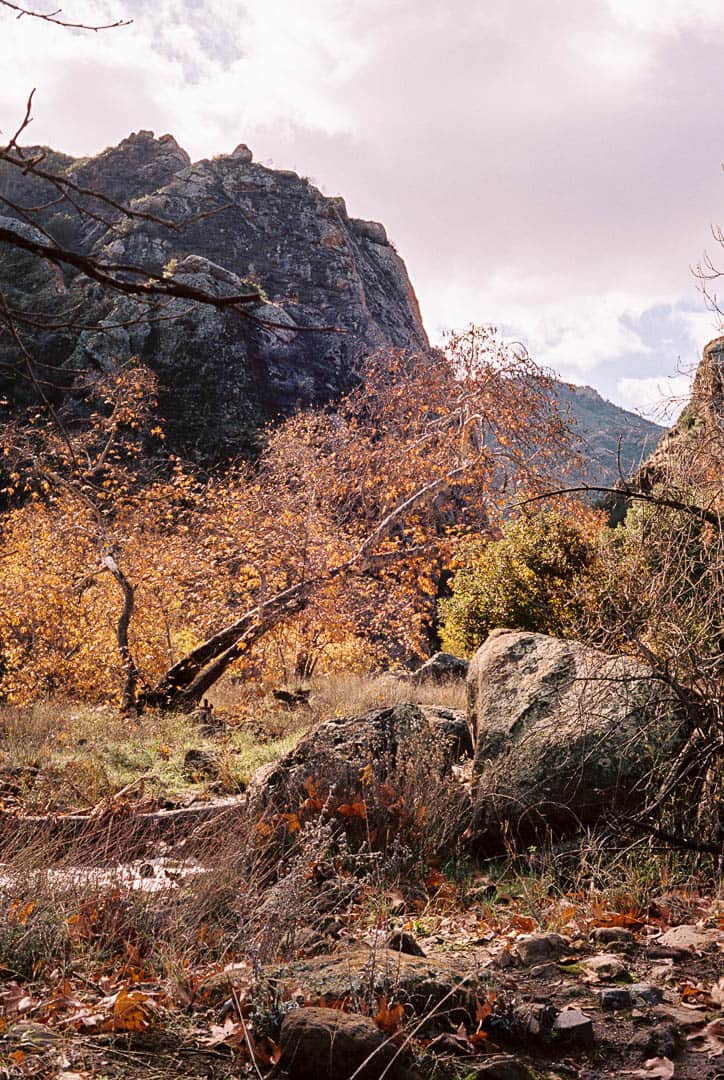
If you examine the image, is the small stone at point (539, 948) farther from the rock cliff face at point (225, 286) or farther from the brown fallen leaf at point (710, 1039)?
the rock cliff face at point (225, 286)

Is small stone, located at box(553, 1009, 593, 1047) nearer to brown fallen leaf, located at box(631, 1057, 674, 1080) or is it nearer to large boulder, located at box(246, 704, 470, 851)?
brown fallen leaf, located at box(631, 1057, 674, 1080)

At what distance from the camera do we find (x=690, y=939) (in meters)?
4.01

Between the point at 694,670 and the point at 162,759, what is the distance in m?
6.06

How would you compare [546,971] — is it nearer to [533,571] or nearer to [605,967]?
[605,967]

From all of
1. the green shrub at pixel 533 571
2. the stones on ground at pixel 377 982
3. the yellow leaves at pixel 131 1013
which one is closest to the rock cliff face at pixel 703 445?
the stones on ground at pixel 377 982

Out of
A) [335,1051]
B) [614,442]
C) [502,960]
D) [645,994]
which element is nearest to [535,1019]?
[645,994]

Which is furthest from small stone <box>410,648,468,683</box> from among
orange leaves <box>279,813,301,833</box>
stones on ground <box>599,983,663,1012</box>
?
stones on ground <box>599,983,663,1012</box>

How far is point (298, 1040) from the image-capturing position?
2535 mm

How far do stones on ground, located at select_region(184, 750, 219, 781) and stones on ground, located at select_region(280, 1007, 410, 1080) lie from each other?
→ 578 cm

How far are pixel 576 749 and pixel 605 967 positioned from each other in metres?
2.11

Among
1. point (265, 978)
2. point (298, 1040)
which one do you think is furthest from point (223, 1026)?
point (298, 1040)

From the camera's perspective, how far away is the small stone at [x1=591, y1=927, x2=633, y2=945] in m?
4.01

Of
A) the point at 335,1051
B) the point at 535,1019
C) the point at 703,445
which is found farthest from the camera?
the point at 703,445

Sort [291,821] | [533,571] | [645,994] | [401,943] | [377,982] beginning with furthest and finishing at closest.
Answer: [533,571] → [291,821] → [401,943] → [645,994] → [377,982]
